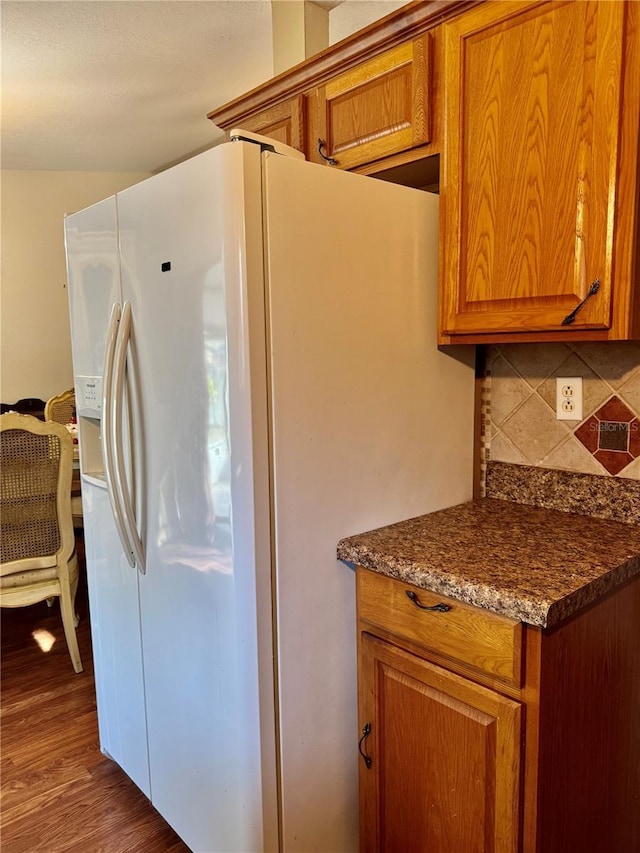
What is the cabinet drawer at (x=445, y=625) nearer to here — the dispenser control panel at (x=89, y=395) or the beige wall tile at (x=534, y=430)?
the beige wall tile at (x=534, y=430)

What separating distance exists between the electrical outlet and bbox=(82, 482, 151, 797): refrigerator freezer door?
48.9 inches

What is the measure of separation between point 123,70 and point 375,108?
1.97 meters

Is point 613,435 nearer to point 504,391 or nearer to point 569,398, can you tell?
point 569,398

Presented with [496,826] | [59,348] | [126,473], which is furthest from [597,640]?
[59,348]

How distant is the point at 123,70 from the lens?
9.60ft

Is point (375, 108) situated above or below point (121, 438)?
above

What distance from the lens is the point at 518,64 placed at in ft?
4.27

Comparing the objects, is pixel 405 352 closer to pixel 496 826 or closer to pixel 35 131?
pixel 496 826

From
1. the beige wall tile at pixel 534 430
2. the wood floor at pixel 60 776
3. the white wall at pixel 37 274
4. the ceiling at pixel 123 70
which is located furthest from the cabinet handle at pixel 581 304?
the white wall at pixel 37 274

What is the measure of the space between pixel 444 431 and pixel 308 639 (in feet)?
2.18

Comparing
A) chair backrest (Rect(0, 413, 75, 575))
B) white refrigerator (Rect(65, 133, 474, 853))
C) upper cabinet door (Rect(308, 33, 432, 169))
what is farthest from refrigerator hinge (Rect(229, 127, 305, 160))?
chair backrest (Rect(0, 413, 75, 575))

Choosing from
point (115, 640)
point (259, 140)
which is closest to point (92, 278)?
point (259, 140)

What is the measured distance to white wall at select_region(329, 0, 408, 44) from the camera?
2346 mm

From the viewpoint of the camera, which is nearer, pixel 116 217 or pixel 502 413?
pixel 116 217
